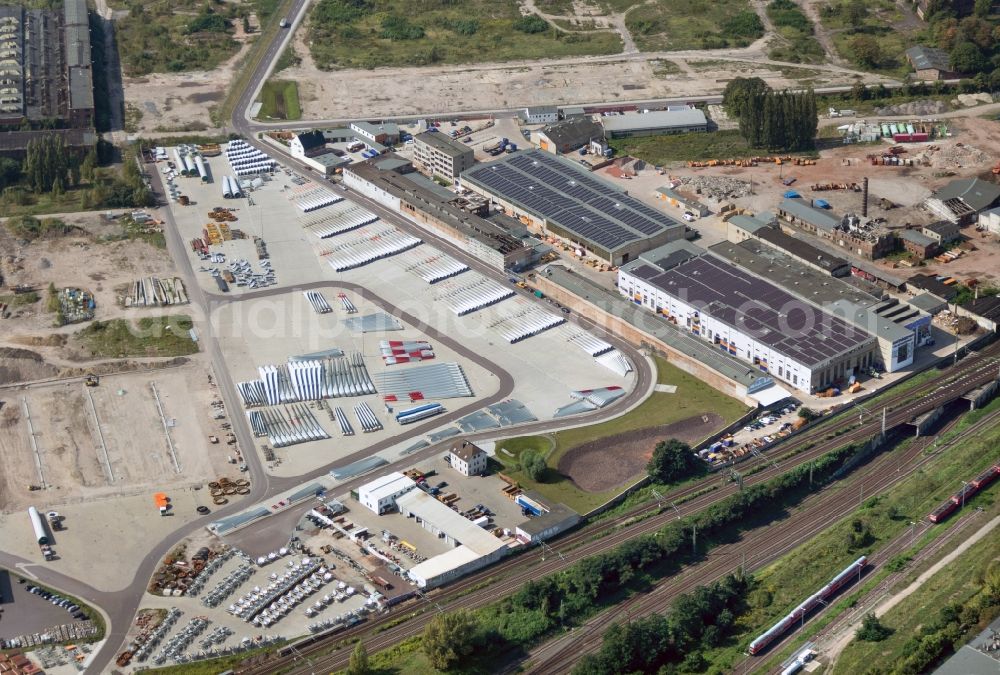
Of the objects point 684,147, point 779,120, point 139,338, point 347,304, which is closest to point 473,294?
point 347,304

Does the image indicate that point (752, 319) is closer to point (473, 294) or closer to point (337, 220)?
point (473, 294)

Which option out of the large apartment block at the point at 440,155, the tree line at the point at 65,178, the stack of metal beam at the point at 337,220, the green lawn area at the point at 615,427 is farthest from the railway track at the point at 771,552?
the tree line at the point at 65,178

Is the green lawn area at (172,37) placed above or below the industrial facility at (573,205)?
above

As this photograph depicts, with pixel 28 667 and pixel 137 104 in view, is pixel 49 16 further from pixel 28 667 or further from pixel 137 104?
pixel 28 667

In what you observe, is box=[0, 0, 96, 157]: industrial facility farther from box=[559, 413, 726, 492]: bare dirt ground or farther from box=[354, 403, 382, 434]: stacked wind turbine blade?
box=[559, 413, 726, 492]: bare dirt ground

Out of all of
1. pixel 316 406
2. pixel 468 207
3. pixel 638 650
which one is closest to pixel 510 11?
pixel 468 207

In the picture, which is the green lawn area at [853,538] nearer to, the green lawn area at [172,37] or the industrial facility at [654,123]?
the industrial facility at [654,123]

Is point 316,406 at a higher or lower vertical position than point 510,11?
lower
